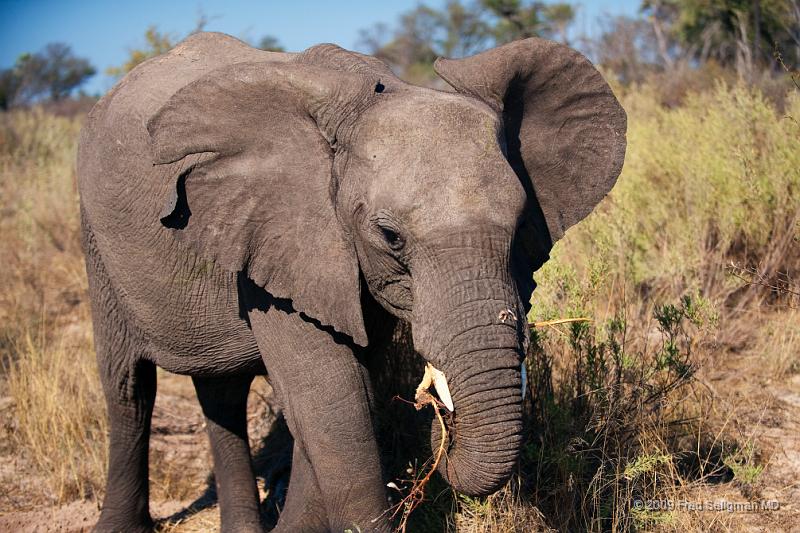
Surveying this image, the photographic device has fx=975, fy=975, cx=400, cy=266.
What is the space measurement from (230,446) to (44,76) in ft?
114

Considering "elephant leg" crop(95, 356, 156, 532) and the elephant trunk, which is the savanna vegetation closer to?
"elephant leg" crop(95, 356, 156, 532)

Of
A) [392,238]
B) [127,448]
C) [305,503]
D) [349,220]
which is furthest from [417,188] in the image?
[127,448]

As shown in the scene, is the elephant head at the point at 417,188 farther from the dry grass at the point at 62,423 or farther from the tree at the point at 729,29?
the tree at the point at 729,29

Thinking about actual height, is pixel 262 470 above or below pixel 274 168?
below

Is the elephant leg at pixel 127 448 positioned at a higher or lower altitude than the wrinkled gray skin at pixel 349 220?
lower

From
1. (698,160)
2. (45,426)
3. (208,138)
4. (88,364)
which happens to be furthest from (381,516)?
(698,160)

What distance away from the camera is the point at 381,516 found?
331 cm

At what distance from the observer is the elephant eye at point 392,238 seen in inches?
Result: 113

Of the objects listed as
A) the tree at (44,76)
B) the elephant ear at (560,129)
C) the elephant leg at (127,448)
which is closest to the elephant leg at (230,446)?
the elephant leg at (127,448)

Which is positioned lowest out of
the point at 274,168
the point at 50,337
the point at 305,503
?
the point at 305,503

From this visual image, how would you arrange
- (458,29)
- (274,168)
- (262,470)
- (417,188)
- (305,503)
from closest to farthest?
(417,188), (274,168), (305,503), (262,470), (458,29)

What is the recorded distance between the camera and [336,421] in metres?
3.29

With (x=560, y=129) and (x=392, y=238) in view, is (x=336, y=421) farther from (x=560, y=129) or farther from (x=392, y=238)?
(x=560, y=129)

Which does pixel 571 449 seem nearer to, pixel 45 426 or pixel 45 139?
pixel 45 426
